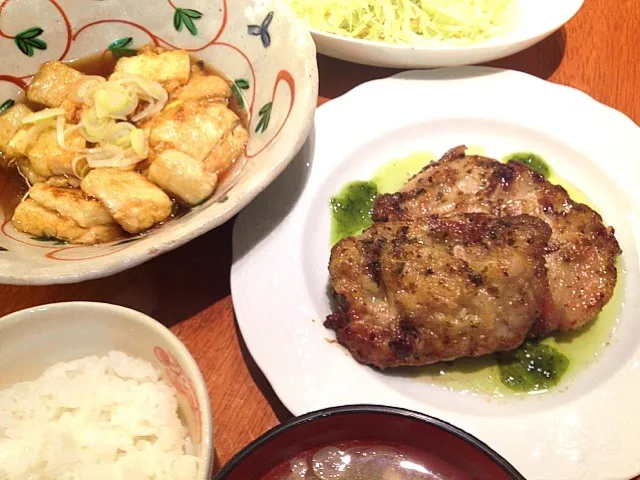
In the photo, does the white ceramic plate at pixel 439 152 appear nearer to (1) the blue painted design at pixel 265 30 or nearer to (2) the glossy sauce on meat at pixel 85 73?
(2) the glossy sauce on meat at pixel 85 73

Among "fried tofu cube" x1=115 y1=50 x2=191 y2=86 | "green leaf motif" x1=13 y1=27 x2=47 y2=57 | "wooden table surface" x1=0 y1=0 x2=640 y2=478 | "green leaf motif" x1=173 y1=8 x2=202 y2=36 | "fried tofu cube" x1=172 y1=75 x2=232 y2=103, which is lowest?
"wooden table surface" x1=0 y1=0 x2=640 y2=478

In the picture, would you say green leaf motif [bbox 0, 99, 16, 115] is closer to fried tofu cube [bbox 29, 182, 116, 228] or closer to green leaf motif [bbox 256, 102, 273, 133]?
fried tofu cube [bbox 29, 182, 116, 228]

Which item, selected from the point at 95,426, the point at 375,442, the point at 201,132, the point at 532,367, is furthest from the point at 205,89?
the point at 532,367

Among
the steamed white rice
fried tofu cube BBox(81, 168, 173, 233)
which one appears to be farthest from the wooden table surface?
the steamed white rice

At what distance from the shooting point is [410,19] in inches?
124

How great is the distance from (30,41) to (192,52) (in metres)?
0.71

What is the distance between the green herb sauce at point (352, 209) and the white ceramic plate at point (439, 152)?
42mm

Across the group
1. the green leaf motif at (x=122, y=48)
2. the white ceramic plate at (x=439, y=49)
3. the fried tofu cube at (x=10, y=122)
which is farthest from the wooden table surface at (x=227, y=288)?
the green leaf motif at (x=122, y=48)

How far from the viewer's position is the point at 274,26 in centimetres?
235

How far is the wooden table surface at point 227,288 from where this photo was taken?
205 centimetres

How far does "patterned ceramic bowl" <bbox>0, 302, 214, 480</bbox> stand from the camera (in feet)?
5.17

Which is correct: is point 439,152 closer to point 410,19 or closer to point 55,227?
point 410,19

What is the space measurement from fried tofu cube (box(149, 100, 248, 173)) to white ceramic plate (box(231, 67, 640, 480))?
0.25 meters

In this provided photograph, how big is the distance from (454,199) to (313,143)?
0.67 meters
